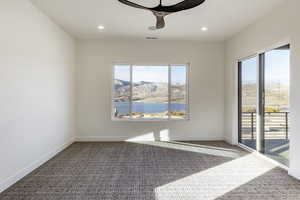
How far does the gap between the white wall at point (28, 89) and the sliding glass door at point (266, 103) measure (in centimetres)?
404

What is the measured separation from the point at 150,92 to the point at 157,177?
2.76m

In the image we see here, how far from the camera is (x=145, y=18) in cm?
366

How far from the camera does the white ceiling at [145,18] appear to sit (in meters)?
3.09

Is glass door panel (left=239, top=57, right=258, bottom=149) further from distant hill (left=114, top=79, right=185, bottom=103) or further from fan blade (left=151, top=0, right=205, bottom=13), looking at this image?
fan blade (left=151, top=0, right=205, bottom=13)

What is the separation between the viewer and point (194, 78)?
16.9 ft

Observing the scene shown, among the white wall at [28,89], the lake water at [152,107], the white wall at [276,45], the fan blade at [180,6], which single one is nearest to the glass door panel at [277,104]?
the white wall at [276,45]

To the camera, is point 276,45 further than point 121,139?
No

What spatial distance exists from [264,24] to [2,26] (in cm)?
411

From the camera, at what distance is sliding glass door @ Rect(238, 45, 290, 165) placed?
321 centimetres

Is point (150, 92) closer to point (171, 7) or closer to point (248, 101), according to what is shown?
point (248, 101)

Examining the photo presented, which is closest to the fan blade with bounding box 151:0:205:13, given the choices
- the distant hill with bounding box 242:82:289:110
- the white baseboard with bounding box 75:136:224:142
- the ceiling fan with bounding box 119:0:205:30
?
the ceiling fan with bounding box 119:0:205:30

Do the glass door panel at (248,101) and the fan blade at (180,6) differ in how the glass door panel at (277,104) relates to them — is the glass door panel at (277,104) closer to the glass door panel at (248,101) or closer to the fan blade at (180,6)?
the glass door panel at (248,101)

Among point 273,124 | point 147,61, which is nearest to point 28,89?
point 147,61

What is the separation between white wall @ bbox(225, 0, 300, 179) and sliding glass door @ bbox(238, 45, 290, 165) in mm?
168
